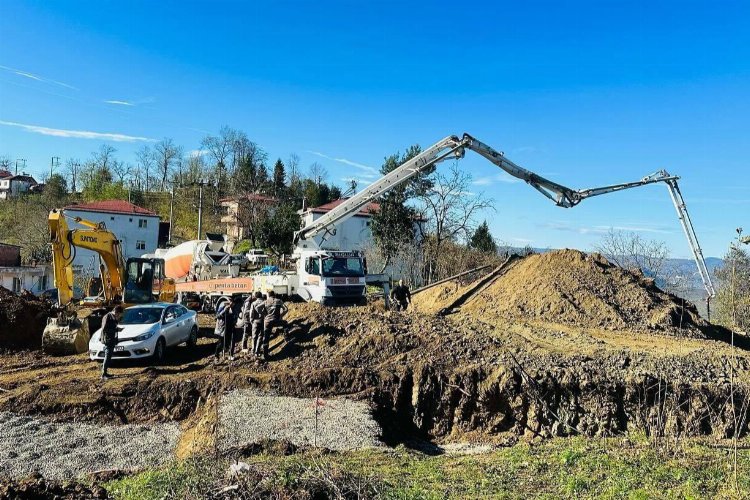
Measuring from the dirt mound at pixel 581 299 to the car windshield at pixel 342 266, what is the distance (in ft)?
15.5

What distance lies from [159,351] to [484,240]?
1276 inches

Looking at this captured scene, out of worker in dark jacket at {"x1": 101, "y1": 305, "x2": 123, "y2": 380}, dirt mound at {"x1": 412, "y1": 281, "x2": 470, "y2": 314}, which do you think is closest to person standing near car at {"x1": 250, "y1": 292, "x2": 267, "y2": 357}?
worker in dark jacket at {"x1": 101, "y1": 305, "x2": 123, "y2": 380}

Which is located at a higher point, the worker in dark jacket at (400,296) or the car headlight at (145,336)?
the worker in dark jacket at (400,296)

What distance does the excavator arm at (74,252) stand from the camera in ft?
51.3

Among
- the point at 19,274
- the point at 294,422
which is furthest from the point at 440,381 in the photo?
the point at 19,274

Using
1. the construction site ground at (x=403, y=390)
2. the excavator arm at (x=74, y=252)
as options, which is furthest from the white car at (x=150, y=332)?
the excavator arm at (x=74, y=252)

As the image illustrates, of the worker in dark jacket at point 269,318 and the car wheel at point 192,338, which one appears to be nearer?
the worker in dark jacket at point 269,318

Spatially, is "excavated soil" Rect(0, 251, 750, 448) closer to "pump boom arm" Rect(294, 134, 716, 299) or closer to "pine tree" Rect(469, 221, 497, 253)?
"pump boom arm" Rect(294, 134, 716, 299)

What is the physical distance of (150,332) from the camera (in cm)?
1391

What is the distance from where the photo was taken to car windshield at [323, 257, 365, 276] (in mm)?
17781

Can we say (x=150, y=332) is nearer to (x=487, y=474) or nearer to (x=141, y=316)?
(x=141, y=316)

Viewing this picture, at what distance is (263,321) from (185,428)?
4.30 metres

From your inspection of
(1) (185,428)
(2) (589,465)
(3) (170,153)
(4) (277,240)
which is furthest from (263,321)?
(3) (170,153)

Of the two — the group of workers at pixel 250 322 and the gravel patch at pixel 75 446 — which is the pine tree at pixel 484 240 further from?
the gravel patch at pixel 75 446
